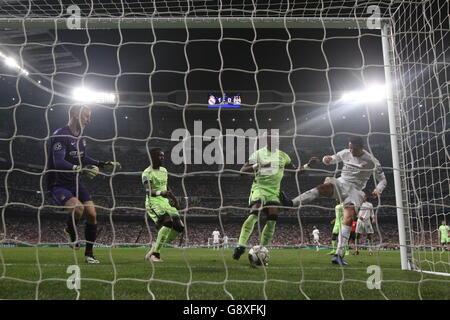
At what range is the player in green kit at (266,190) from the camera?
474 cm

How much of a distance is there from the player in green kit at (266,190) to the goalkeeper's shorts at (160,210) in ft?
3.73

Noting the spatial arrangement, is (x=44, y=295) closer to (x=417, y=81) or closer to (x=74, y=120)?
(x=74, y=120)

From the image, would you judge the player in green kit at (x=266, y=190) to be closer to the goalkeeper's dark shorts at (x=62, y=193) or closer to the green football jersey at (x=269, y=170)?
the green football jersey at (x=269, y=170)

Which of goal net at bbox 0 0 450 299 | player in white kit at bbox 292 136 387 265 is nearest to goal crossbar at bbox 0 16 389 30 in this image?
goal net at bbox 0 0 450 299

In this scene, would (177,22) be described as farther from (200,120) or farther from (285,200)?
(200,120)

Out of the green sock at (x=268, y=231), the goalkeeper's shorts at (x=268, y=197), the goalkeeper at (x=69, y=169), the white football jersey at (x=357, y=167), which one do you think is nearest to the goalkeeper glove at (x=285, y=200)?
the goalkeeper's shorts at (x=268, y=197)

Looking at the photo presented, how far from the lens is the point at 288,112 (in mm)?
27188

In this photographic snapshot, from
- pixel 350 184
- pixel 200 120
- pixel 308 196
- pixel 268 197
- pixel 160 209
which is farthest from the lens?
pixel 200 120

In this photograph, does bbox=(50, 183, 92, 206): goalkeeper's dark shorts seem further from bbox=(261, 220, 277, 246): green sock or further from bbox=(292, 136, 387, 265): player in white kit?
bbox=(292, 136, 387, 265): player in white kit

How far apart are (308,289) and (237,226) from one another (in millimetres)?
22817

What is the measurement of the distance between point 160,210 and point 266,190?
1649 millimetres

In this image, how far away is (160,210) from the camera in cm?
544

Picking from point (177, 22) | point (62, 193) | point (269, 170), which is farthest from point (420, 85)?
point (62, 193)

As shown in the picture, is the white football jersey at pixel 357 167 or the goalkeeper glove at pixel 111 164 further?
the white football jersey at pixel 357 167
